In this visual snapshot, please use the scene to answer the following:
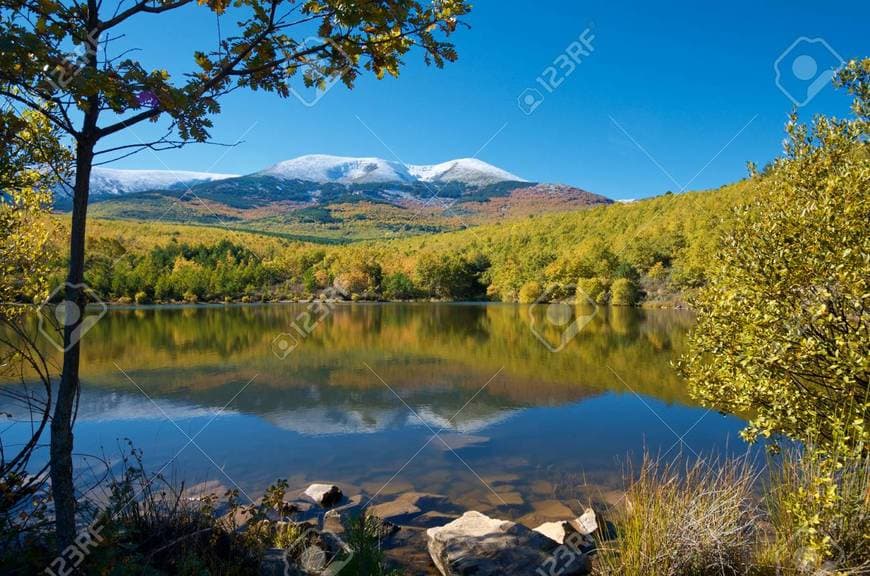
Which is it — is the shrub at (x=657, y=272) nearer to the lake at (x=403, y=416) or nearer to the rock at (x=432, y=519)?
the lake at (x=403, y=416)

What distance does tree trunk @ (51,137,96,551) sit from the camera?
3070 mm

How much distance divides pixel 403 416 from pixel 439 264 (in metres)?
74.6

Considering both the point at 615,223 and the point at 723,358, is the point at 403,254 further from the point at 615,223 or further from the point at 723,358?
the point at 723,358

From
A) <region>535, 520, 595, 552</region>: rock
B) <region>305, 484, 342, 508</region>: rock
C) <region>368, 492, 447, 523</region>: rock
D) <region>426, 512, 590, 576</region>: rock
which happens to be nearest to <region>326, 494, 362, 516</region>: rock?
<region>305, 484, 342, 508</region>: rock

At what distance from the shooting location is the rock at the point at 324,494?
27.8 feet

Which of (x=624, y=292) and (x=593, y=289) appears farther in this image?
(x=593, y=289)

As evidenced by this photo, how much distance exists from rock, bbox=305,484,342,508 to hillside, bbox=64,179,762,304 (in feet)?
200

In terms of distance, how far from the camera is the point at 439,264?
89.1 metres

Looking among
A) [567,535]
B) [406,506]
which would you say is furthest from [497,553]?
[406,506]

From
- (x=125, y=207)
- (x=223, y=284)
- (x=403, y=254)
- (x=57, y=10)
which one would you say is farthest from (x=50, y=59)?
(x=125, y=207)

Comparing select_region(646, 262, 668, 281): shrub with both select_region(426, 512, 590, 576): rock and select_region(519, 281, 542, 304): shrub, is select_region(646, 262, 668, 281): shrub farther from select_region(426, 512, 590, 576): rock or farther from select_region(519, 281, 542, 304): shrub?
select_region(426, 512, 590, 576): rock

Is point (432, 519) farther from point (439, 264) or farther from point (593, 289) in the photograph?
point (439, 264)

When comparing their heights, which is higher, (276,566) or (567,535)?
(276,566)

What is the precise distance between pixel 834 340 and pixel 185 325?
45168mm
